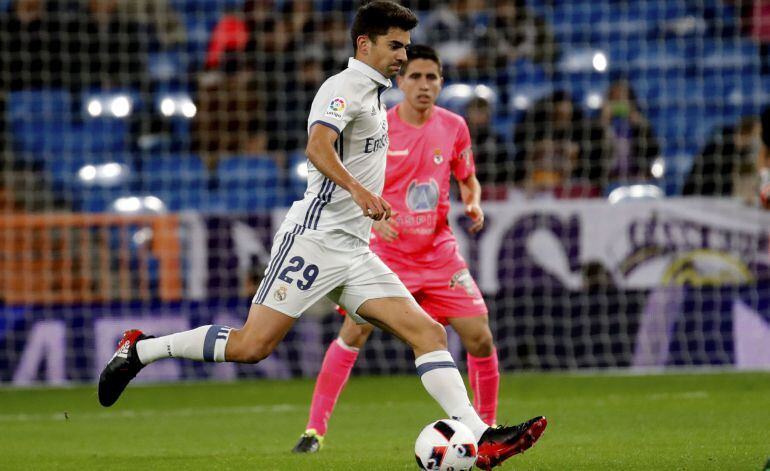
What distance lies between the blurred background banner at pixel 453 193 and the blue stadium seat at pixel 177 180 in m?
0.02

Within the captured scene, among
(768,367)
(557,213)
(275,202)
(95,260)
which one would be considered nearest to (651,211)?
(557,213)

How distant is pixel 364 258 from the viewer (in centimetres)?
514

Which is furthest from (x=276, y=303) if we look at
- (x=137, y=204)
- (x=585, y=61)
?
(x=585, y=61)

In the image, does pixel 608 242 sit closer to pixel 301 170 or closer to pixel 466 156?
pixel 301 170

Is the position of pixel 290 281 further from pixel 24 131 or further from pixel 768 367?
pixel 24 131

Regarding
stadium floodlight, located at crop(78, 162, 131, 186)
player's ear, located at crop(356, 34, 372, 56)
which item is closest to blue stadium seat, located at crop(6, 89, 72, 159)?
stadium floodlight, located at crop(78, 162, 131, 186)

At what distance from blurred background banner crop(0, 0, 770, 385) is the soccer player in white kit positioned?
4.41m

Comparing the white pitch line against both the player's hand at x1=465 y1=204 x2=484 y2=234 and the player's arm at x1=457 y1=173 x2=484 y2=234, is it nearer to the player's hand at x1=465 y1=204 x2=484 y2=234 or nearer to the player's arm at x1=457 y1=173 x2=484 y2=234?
the player's arm at x1=457 y1=173 x2=484 y2=234

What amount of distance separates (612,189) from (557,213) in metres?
1.97

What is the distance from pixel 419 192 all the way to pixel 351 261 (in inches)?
58.7

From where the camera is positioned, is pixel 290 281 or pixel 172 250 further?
pixel 172 250

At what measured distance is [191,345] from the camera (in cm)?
511

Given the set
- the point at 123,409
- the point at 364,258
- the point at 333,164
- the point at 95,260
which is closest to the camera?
the point at 333,164

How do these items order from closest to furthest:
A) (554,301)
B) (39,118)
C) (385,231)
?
1. (385,231)
2. (554,301)
3. (39,118)
